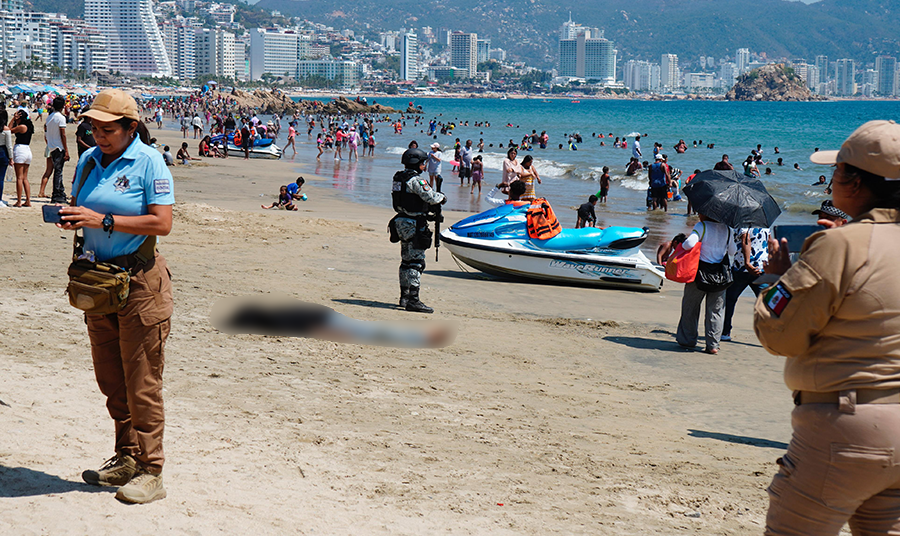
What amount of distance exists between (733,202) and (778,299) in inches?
220

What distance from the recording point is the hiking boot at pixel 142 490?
3.96 metres

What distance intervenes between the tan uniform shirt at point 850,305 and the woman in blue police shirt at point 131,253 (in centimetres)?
267

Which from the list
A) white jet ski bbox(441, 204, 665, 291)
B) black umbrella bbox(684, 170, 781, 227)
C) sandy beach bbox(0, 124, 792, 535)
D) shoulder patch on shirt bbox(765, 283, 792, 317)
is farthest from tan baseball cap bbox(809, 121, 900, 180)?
white jet ski bbox(441, 204, 665, 291)

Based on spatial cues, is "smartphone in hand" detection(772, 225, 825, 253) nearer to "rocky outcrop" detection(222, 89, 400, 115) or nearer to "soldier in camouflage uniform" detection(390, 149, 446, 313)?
"soldier in camouflage uniform" detection(390, 149, 446, 313)

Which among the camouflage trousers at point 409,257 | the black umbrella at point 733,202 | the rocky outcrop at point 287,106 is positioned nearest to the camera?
the black umbrella at point 733,202

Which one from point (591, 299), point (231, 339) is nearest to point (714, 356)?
point (591, 299)

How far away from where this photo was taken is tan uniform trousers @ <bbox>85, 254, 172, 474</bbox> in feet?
12.7

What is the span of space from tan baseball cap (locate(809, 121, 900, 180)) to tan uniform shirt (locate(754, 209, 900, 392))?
132 millimetres

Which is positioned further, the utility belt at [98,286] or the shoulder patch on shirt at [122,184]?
the shoulder patch on shirt at [122,184]

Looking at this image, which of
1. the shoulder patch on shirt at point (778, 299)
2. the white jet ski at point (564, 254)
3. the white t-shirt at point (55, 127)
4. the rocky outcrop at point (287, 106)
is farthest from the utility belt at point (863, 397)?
the rocky outcrop at point (287, 106)

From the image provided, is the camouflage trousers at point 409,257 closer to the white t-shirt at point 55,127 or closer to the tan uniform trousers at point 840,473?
the tan uniform trousers at point 840,473

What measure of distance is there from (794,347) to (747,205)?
5.60 metres

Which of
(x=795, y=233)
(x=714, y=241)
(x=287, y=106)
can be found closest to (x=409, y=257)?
(x=714, y=241)

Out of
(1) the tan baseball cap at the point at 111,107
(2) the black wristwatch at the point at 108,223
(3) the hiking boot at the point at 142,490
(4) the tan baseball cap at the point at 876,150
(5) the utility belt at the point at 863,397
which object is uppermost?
(1) the tan baseball cap at the point at 111,107
